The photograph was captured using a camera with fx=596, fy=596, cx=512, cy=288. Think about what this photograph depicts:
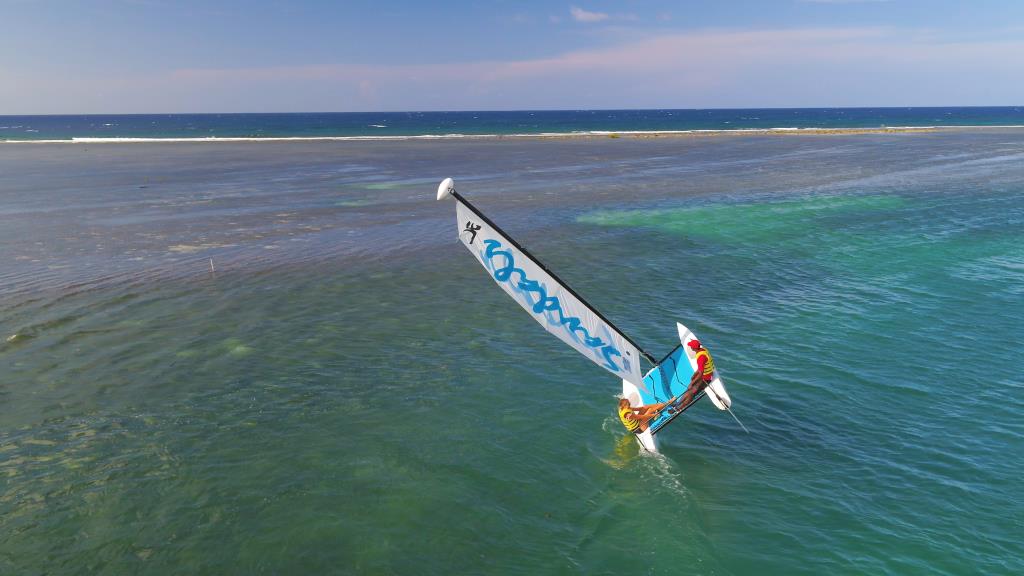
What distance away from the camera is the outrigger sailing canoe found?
1423 cm

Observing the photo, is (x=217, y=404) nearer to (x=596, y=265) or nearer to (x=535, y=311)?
(x=535, y=311)

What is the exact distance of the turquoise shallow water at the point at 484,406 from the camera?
13352 mm

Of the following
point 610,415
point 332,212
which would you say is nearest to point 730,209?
point 332,212

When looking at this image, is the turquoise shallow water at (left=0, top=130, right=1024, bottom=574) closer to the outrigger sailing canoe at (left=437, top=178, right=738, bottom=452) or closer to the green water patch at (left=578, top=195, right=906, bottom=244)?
the green water patch at (left=578, top=195, right=906, bottom=244)

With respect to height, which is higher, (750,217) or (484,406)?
(750,217)

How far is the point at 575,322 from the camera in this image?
51.3ft

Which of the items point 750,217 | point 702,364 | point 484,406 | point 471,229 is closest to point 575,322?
point 702,364

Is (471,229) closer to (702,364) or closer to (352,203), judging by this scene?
(702,364)

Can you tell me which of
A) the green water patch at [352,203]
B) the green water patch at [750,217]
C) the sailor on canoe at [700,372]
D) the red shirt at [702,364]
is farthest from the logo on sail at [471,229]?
the green water patch at [352,203]

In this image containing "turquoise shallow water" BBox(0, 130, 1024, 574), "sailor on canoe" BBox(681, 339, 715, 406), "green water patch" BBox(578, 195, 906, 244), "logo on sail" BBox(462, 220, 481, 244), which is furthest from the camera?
"green water patch" BBox(578, 195, 906, 244)

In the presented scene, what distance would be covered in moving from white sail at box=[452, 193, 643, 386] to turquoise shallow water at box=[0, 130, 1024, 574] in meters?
2.95

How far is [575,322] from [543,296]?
46.9 inches

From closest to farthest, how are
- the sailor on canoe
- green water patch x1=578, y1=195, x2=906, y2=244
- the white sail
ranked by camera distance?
the white sail, the sailor on canoe, green water patch x1=578, y1=195, x2=906, y2=244

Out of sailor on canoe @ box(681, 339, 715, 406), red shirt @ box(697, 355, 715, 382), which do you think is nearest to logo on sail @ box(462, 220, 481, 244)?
sailor on canoe @ box(681, 339, 715, 406)
